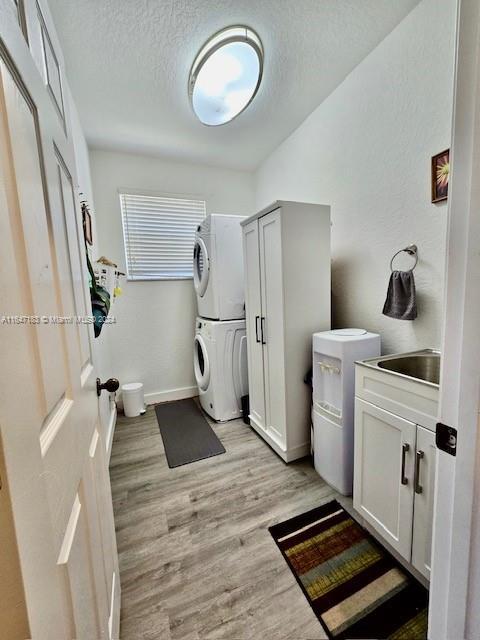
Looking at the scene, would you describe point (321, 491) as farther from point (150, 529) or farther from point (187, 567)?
point (150, 529)

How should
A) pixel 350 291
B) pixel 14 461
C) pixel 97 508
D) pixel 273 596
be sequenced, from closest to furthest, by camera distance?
pixel 14 461 → pixel 97 508 → pixel 273 596 → pixel 350 291

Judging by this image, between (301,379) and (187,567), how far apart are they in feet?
4.01

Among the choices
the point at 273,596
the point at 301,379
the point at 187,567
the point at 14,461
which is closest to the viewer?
the point at 14,461

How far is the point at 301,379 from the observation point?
6.36 feet

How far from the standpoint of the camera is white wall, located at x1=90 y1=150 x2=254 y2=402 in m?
2.80

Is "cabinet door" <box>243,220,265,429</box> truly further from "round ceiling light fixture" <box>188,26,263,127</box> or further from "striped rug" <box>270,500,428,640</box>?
"striped rug" <box>270,500,428,640</box>

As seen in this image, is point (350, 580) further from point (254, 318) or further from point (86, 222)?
point (86, 222)

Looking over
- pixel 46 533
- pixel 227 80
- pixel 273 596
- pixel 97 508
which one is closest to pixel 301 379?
pixel 273 596

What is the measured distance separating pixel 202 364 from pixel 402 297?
6.52ft

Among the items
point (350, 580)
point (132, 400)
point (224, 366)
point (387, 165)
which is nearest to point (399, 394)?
point (350, 580)

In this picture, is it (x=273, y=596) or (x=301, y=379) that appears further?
(x=301, y=379)

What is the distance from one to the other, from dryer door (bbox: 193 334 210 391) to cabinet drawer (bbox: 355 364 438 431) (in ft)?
5.20

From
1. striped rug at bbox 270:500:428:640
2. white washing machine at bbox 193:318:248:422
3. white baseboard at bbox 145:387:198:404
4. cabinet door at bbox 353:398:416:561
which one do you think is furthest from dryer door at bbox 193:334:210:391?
cabinet door at bbox 353:398:416:561

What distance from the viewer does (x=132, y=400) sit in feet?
9.36
